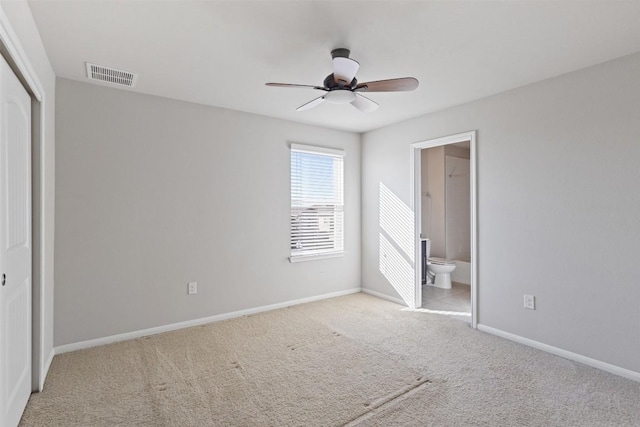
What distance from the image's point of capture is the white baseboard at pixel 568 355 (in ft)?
8.52

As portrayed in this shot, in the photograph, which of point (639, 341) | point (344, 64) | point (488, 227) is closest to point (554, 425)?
point (639, 341)

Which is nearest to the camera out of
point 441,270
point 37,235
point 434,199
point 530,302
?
point 37,235

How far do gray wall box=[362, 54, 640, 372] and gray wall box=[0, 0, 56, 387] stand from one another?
12.5ft

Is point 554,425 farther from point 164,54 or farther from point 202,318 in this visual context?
point 164,54

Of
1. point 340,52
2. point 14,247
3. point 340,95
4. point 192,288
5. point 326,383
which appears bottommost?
point 326,383

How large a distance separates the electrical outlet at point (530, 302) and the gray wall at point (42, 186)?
4077mm

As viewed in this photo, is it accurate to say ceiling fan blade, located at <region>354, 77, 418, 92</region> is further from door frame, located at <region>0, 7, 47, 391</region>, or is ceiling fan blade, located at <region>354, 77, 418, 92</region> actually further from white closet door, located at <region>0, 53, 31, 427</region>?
door frame, located at <region>0, 7, 47, 391</region>

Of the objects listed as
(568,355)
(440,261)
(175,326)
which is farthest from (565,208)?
(175,326)

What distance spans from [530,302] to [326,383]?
2.14 metres

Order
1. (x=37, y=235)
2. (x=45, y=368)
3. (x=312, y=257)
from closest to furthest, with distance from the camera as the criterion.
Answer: (x=37, y=235) → (x=45, y=368) → (x=312, y=257)

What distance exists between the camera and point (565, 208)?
9.72 feet

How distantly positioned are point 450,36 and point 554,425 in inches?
102

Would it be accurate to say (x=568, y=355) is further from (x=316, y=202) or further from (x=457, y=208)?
(x=457, y=208)

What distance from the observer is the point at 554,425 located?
6.61 ft
